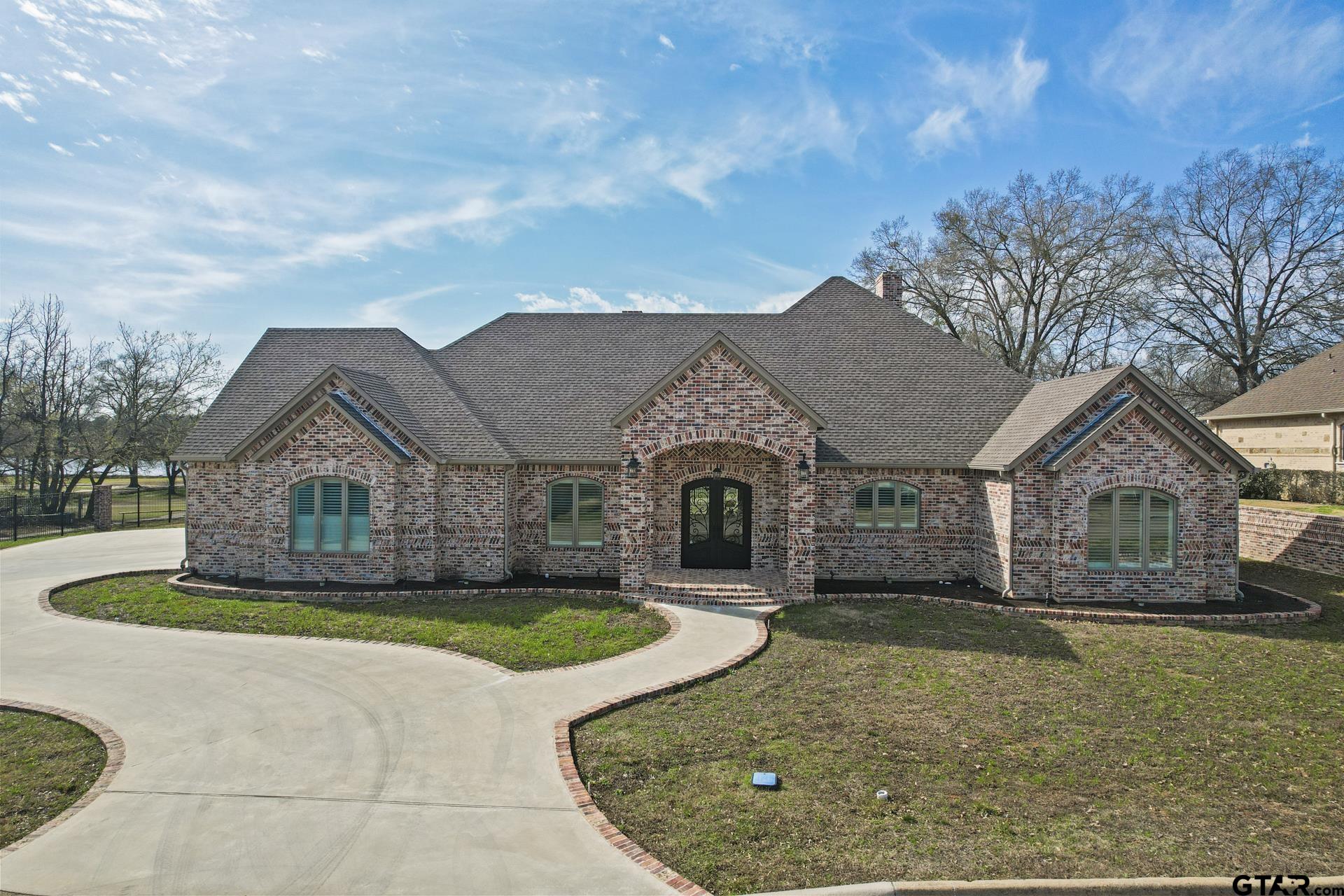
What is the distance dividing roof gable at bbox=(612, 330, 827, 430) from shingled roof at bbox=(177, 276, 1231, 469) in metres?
0.10

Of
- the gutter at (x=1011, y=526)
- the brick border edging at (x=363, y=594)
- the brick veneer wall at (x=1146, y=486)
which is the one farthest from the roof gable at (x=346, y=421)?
the brick veneer wall at (x=1146, y=486)

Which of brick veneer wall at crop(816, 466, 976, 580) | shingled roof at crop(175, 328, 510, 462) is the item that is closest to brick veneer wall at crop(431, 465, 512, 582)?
shingled roof at crop(175, 328, 510, 462)

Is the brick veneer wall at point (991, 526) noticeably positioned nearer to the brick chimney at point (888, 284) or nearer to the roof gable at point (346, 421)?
the brick chimney at point (888, 284)

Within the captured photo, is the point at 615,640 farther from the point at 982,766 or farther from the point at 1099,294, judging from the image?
the point at 1099,294

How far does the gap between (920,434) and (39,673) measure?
1715 cm

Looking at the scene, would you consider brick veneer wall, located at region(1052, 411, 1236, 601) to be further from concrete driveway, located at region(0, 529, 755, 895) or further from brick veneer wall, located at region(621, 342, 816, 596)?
concrete driveway, located at region(0, 529, 755, 895)

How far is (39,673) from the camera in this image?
10.2 meters

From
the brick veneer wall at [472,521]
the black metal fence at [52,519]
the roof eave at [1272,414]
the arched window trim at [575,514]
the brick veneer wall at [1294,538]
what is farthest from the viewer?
the black metal fence at [52,519]

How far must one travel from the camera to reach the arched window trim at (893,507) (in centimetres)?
1658

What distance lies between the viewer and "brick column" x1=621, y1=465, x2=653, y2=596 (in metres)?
14.9

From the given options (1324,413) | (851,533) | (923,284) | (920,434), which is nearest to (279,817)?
(851,533)

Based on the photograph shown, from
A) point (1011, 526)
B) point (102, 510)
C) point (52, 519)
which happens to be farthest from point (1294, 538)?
point (52, 519)

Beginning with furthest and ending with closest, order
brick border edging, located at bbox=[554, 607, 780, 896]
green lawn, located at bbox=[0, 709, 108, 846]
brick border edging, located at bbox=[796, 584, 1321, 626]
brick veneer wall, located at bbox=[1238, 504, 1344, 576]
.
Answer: brick veneer wall, located at bbox=[1238, 504, 1344, 576]
brick border edging, located at bbox=[796, 584, 1321, 626]
green lawn, located at bbox=[0, 709, 108, 846]
brick border edging, located at bbox=[554, 607, 780, 896]

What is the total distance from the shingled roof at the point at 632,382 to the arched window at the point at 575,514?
0.76 m
